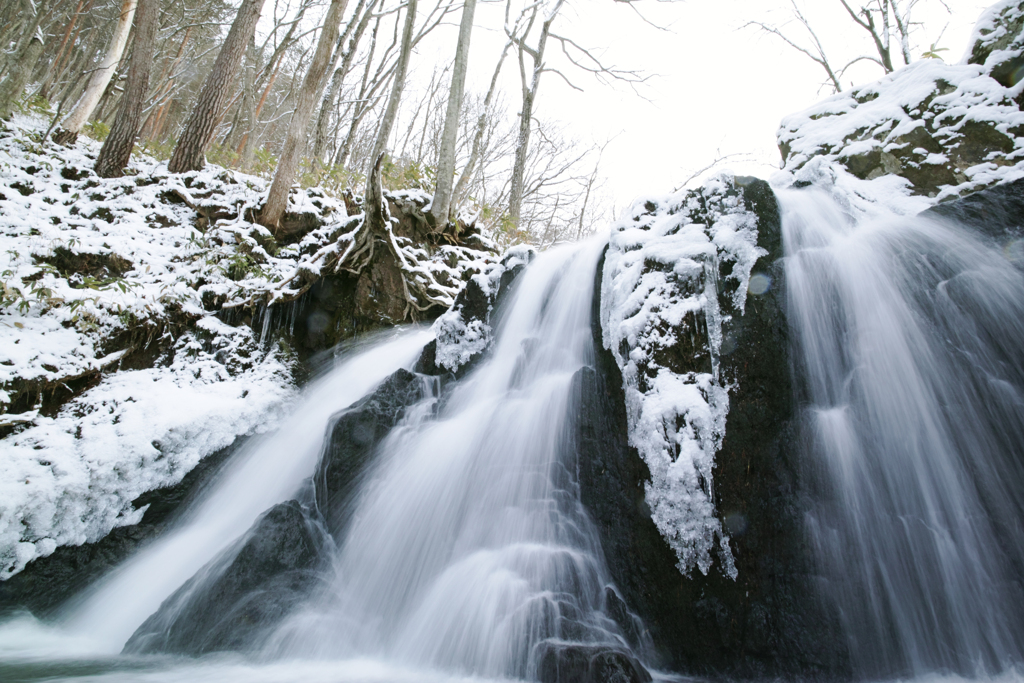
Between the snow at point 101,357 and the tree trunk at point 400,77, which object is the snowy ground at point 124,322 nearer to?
the snow at point 101,357

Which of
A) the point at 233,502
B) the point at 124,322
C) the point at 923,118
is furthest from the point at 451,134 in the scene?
the point at 923,118

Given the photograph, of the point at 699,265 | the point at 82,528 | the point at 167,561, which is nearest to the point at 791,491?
the point at 699,265

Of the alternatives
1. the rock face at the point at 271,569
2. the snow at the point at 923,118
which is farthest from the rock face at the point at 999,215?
the rock face at the point at 271,569

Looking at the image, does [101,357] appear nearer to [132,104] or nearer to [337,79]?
[132,104]

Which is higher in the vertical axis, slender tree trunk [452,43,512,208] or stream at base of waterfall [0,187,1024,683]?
slender tree trunk [452,43,512,208]

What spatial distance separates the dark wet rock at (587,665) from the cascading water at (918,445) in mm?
1052

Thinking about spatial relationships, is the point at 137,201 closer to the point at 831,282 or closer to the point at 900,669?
the point at 831,282

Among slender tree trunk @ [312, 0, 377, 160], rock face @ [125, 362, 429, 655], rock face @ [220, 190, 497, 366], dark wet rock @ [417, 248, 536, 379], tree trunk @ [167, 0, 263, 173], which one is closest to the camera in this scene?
rock face @ [125, 362, 429, 655]

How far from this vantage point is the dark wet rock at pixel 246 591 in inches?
107

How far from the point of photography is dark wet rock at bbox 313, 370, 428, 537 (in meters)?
3.65

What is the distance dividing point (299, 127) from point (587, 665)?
6556 mm

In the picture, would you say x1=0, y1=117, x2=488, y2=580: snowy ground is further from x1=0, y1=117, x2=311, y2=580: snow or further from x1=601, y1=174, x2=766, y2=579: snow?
x1=601, y1=174, x2=766, y2=579: snow

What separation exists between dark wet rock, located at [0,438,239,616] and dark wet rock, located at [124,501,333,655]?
100 cm

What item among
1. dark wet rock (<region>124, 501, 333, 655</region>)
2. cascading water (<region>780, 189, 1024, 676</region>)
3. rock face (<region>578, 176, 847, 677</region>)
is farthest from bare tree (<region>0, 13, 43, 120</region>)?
cascading water (<region>780, 189, 1024, 676</region>)
